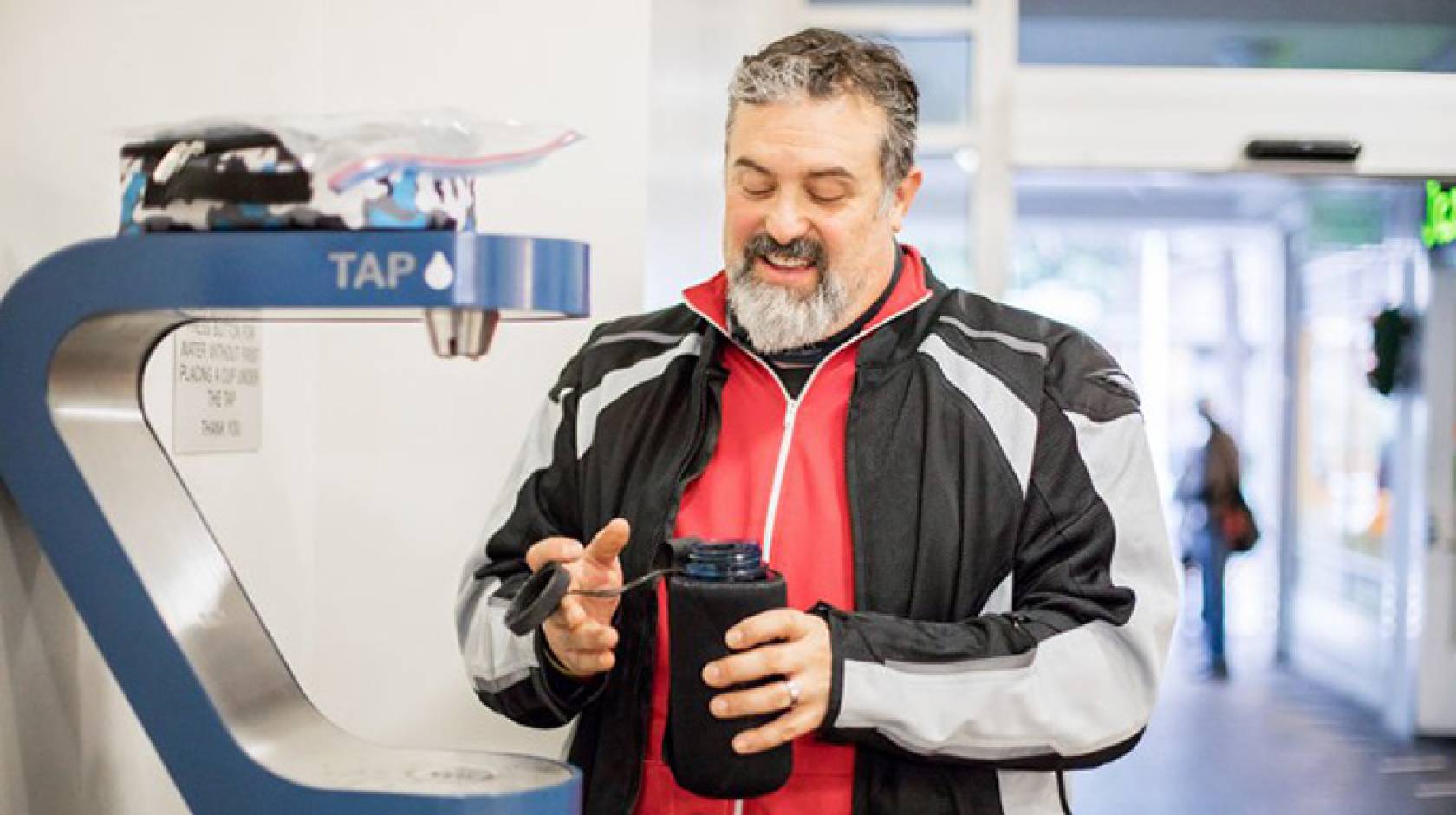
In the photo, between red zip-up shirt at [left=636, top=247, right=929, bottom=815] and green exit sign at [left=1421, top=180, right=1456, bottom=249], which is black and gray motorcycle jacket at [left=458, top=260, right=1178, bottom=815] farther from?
green exit sign at [left=1421, top=180, right=1456, bottom=249]

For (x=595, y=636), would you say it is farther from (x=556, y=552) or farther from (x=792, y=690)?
(x=792, y=690)

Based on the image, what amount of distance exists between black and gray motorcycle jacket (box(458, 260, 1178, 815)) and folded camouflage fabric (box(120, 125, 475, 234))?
26.0 inches

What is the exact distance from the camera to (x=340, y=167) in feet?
3.55

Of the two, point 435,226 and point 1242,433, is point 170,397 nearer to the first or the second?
point 435,226

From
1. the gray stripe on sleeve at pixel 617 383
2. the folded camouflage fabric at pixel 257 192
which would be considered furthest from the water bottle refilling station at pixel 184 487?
the gray stripe on sleeve at pixel 617 383

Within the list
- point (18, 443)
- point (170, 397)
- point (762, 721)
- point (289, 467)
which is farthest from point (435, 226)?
point (289, 467)

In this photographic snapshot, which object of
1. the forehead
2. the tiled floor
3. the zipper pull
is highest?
the forehead

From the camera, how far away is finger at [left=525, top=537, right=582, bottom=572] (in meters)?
1.52

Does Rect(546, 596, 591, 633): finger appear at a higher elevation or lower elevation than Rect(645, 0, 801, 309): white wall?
lower

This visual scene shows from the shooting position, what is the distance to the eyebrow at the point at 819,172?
1756 millimetres

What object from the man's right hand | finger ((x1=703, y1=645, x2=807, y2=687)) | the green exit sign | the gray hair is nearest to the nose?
the gray hair

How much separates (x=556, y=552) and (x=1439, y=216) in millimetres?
4748

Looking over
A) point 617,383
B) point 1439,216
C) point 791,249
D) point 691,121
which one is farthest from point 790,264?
point 1439,216

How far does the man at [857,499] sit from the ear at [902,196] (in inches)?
0.6
